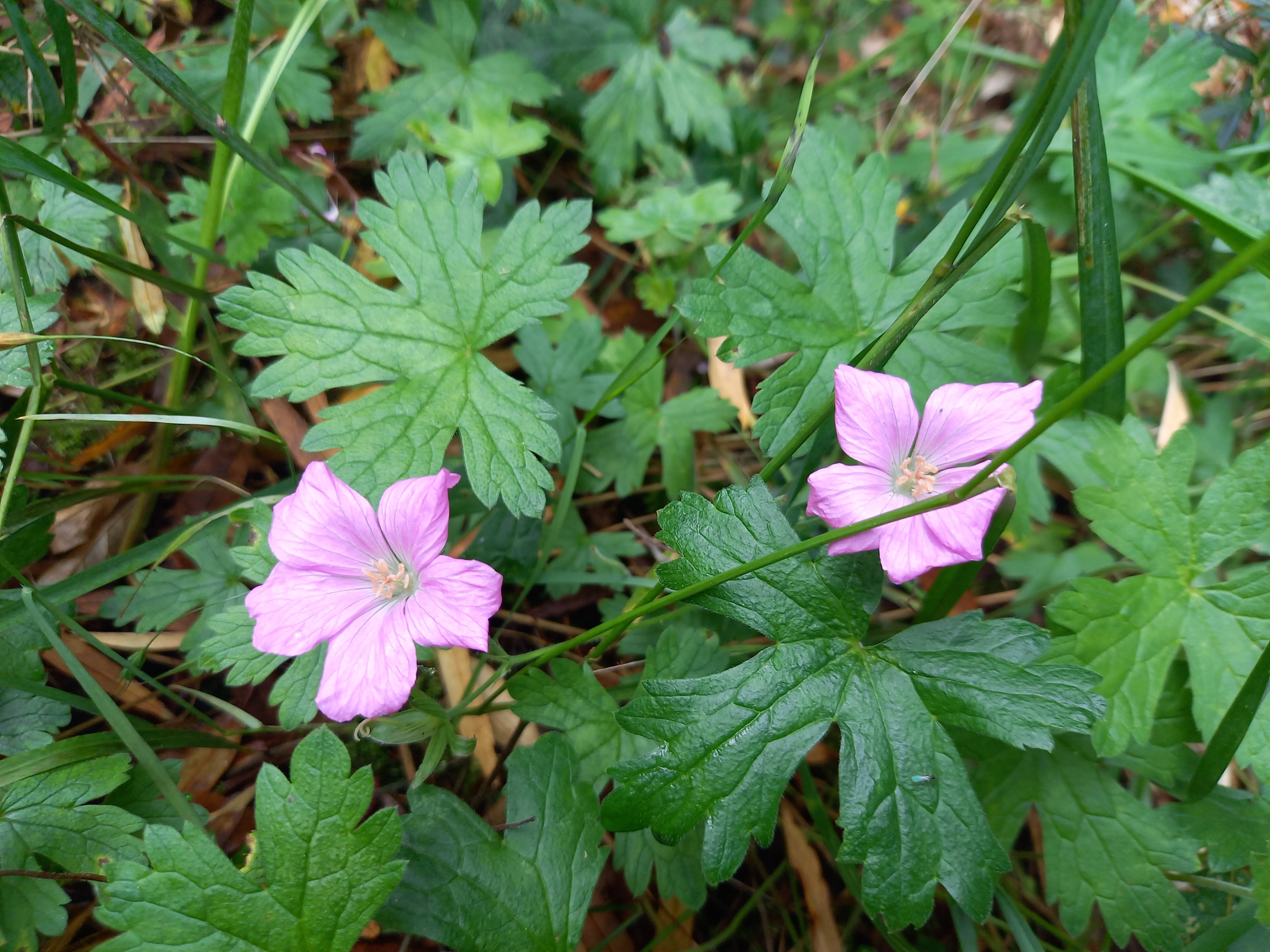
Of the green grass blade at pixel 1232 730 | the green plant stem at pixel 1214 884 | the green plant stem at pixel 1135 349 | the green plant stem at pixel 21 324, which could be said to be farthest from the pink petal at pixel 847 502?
the green plant stem at pixel 21 324

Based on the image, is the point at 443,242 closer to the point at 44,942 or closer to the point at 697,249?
the point at 697,249

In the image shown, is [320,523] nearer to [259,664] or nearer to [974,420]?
[259,664]

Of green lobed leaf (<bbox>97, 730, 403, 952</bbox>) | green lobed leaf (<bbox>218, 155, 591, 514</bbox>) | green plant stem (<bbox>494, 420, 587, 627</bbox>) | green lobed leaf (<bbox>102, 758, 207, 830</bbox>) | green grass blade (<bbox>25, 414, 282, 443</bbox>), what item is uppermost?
green lobed leaf (<bbox>218, 155, 591, 514</bbox>)

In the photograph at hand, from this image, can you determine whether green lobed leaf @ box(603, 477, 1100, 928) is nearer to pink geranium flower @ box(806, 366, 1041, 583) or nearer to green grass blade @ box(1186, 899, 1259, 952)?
pink geranium flower @ box(806, 366, 1041, 583)

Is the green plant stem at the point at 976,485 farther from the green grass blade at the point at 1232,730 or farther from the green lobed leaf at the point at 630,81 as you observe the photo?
the green lobed leaf at the point at 630,81

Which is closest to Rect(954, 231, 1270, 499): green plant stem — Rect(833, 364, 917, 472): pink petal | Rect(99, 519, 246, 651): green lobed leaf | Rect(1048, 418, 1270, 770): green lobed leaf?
Rect(833, 364, 917, 472): pink petal

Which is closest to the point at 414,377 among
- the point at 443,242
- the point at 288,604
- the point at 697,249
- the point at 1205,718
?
the point at 443,242

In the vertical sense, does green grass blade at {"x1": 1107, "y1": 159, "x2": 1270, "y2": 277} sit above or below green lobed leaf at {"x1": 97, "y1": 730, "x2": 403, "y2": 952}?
above
